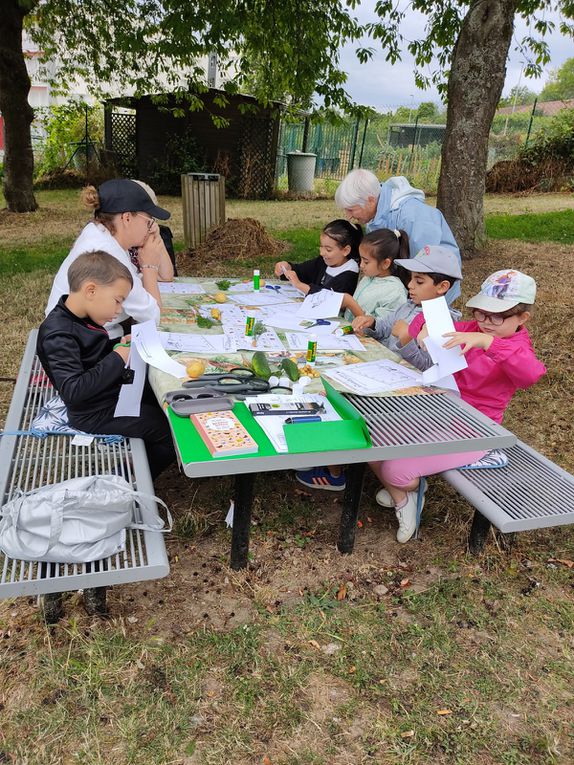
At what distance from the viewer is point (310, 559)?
270 centimetres

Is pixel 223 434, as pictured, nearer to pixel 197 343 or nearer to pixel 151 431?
pixel 151 431

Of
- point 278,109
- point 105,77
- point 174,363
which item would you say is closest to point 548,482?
point 174,363

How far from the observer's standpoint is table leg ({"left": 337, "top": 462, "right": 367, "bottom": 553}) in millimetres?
2503

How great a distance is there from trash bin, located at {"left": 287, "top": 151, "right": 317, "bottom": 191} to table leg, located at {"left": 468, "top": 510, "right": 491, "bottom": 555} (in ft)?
52.7

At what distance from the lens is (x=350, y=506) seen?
262 centimetres

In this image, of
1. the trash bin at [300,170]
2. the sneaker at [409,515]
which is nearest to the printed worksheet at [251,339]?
the sneaker at [409,515]

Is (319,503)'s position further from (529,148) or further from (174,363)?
(529,148)

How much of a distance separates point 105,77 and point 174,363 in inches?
446

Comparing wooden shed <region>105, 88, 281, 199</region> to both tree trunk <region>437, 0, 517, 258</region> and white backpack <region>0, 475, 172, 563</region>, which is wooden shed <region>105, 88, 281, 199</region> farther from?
white backpack <region>0, 475, 172, 563</region>

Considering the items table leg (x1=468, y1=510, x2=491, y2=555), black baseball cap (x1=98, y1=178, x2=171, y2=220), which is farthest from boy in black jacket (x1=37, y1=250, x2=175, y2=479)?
table leg (x1=468, y1=510, x2=491, y2=555)

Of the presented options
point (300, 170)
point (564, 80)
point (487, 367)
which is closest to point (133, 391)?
point (487, 367)

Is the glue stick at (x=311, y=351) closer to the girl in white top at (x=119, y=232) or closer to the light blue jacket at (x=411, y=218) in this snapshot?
the girl in white top at (x=119, y=232)

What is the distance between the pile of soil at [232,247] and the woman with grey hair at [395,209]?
4127mm

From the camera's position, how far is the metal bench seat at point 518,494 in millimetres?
2322
